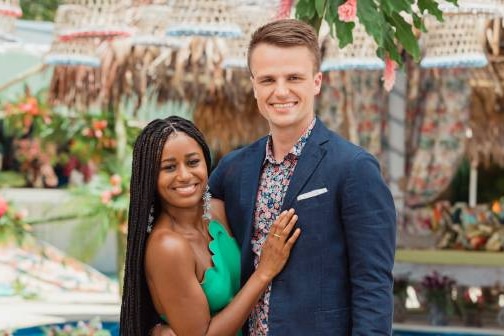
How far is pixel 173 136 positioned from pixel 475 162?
7.13 m

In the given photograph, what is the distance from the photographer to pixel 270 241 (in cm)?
262

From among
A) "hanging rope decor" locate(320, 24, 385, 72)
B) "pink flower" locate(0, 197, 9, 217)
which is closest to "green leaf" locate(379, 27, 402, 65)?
"hanging rope decor" locate(320, 24, 385, 72)

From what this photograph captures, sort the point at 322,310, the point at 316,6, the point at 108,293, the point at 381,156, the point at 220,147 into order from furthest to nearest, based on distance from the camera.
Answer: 1. the point at 108,293
2. the point at 220,147
3. the point at 381,156
4. the point at 316,6
5. the point at 322,310

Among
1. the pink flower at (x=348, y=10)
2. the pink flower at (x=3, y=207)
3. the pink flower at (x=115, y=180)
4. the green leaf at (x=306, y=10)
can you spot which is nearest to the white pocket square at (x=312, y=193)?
the pink flower at (x=348, y=10)

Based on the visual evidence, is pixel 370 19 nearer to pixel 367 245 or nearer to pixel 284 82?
pixel 284 82

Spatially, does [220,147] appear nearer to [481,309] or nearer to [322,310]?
[481,309]

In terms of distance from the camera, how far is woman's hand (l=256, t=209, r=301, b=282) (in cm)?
260

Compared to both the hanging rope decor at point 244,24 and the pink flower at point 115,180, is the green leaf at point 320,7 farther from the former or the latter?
the pink flower at point 115,180

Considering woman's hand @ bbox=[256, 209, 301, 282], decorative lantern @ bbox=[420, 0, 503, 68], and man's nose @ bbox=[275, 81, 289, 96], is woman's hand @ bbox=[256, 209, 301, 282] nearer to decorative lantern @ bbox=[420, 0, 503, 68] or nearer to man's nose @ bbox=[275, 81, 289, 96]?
man's nose @ bbox=[275, 81, 289, 96]

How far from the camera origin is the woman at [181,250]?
263 cm

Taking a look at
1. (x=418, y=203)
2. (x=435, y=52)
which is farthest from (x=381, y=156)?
(x=435, y=52)

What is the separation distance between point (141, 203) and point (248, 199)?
273 millimetres

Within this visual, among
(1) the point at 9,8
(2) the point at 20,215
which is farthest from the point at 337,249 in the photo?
(2) the point at 20,215

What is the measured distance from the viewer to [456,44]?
6332 mm
